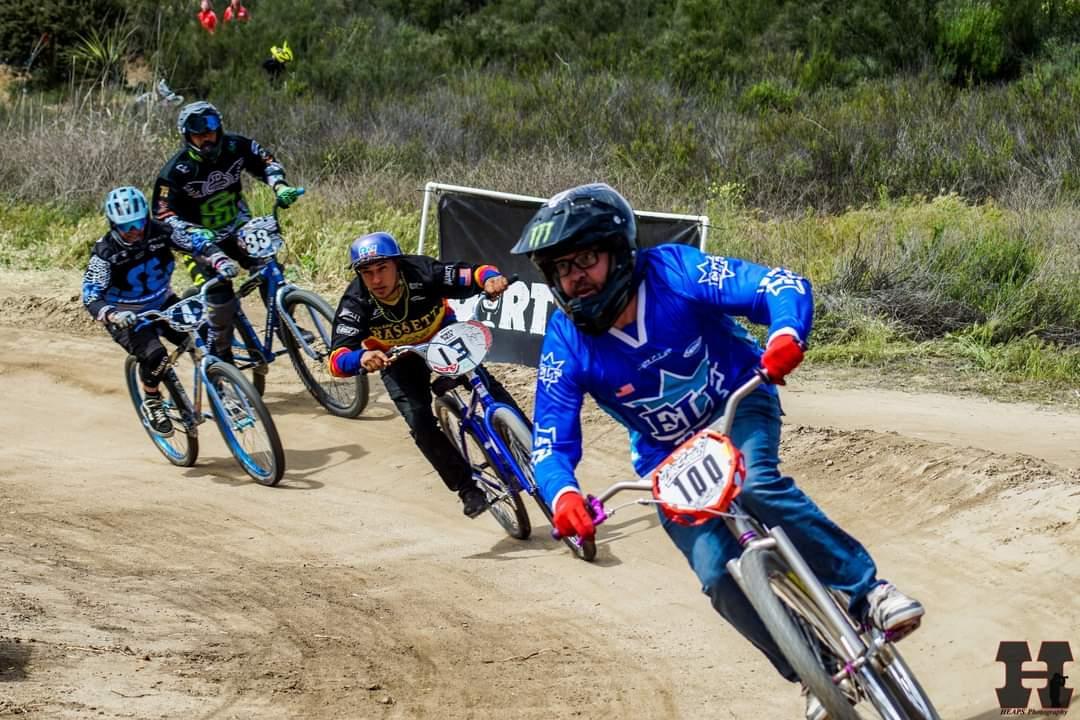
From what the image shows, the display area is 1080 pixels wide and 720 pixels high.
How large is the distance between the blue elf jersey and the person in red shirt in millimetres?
22794

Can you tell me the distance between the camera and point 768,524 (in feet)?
14.4

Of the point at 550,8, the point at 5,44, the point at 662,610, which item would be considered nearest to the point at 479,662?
the point at 662,610

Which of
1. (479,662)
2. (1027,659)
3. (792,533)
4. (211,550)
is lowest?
(211,550)

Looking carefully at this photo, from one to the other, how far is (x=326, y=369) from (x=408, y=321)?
3.28 metres

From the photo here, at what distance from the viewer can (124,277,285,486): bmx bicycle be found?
9328 millimetres

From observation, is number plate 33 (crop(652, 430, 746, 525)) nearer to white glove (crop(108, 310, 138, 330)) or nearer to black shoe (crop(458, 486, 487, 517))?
black shoe (crop(458, 486, 487, 517))

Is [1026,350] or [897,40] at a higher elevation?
[897,40]

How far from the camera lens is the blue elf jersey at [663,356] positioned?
4473 millimetres

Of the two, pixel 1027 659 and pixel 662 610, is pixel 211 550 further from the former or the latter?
pixel 1027 659

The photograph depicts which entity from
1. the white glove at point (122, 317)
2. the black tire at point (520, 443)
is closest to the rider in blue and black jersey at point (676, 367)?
the black tire at point (520, 443)

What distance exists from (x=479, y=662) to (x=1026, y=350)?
21.6 feet

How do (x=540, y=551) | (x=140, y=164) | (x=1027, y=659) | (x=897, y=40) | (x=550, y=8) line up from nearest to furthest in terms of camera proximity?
(x=1027, y=659) → (x=540, y=551) → (x=140, y=164) → (x=897, y=40) → (x=550, y=8)

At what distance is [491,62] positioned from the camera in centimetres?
2603

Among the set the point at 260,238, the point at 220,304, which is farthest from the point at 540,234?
the point at 220,304
